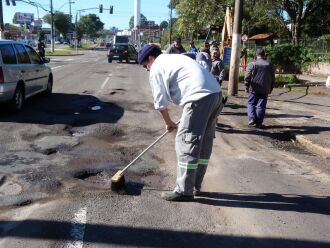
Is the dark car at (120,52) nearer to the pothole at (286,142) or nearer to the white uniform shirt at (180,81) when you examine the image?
the pothole at (286,142)

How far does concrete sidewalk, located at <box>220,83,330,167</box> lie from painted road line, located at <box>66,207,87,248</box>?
4011 millimetres

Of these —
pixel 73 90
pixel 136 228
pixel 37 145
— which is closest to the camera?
pixel 136 228

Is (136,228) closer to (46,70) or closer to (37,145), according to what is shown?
(37,145)

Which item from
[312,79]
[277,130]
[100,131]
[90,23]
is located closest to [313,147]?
[277,130]

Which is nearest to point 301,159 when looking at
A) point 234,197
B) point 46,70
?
point 234,197

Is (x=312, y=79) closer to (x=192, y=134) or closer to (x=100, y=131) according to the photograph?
(x=100, y=131)

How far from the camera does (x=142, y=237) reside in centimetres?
433

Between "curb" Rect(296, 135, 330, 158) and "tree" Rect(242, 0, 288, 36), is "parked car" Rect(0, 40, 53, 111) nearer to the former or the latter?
"curb" Rect(296, 135, 330, 158)

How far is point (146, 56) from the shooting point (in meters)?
5.21

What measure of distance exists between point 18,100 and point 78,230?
283 inches

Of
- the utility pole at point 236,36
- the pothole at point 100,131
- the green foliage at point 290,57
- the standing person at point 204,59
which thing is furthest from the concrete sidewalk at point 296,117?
the green foliage at point 290,57

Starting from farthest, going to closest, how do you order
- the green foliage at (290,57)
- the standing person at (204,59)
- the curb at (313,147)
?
the green foliage at (290,57)
the standing person at (204,59)
the curb at (313,147)

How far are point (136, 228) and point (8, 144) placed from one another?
13.5 feet

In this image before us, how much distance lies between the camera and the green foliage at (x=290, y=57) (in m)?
28.5
